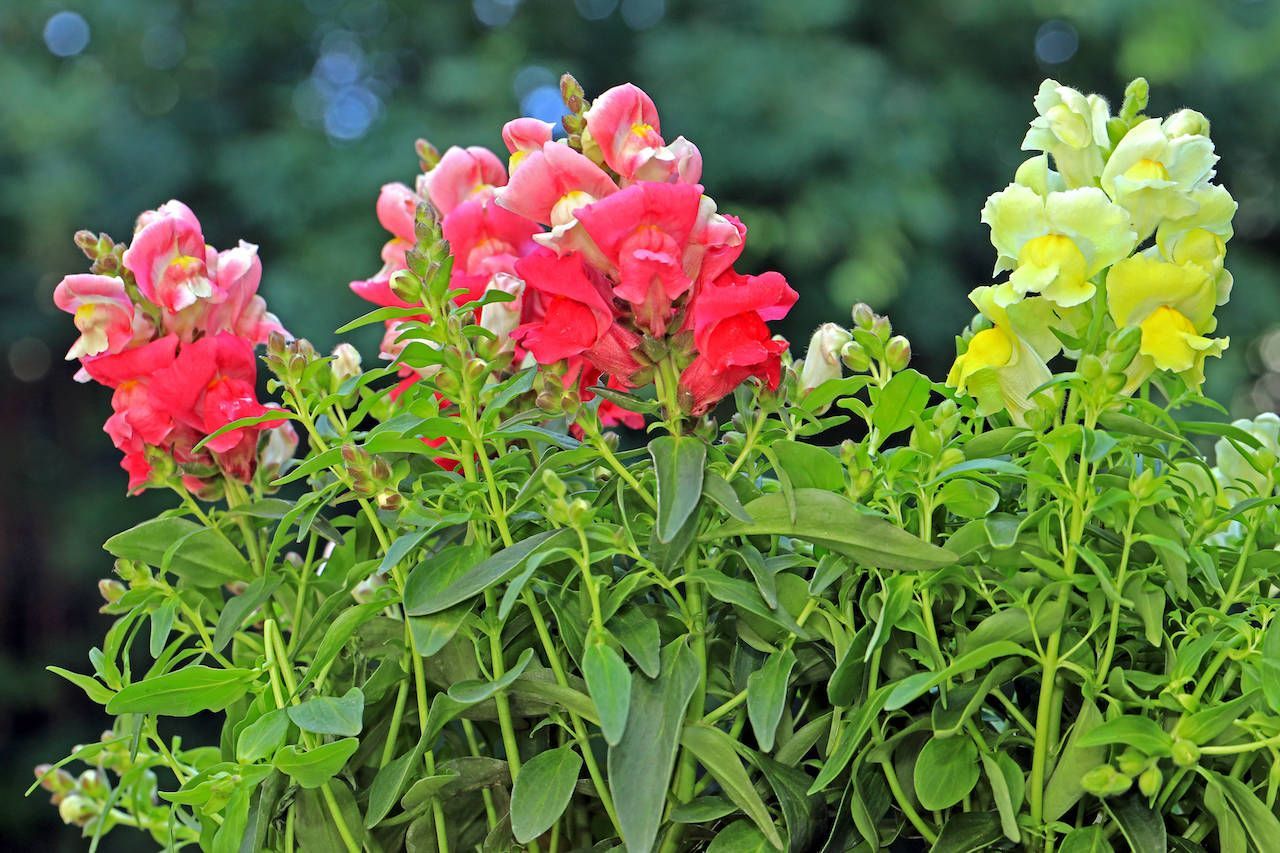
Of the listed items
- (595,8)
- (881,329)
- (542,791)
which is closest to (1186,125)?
(881,329)

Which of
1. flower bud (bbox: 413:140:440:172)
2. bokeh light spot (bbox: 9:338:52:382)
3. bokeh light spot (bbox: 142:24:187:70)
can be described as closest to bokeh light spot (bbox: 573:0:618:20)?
bokeh light spot (bbox: 142:24:187:70)

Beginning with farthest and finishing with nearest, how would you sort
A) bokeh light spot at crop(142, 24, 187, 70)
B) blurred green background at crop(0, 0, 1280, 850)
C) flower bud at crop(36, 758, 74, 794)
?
bokeh light spot at crop(142, 24, 187, 70), blurred green background at crop(0, 0, 1280, 850), flower bud at crop(36, 758, 74, 794)

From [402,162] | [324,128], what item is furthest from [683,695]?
[324,128]

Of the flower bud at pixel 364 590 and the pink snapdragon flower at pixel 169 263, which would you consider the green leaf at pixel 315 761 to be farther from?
the pink snapdragon flower at pixel 169 263

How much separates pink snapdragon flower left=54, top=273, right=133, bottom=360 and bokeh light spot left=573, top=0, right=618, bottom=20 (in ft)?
9.74

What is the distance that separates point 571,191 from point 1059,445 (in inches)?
7.8

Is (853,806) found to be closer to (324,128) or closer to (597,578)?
(597,578)

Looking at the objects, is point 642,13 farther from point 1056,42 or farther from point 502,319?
point 502,319

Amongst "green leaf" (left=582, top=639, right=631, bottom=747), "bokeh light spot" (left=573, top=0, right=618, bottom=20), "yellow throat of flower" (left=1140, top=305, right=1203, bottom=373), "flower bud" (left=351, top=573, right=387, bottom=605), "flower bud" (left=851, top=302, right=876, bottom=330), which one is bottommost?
"green leaf" (left=582, top=639, right=631, bottom=747)

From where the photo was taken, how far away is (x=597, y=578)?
460mm

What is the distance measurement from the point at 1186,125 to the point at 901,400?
16cm

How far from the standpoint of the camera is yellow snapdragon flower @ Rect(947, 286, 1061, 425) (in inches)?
20.1

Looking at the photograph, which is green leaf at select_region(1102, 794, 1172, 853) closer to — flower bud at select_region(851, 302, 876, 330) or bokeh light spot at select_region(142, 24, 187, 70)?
flower bud at select_region(851, 302, 876, 330)

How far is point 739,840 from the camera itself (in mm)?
459
